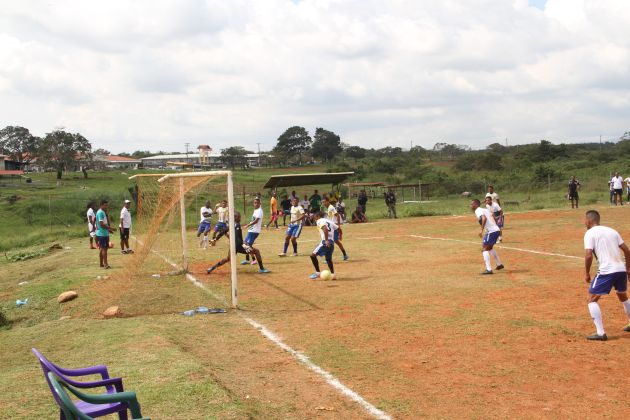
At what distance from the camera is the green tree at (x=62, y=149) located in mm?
72875

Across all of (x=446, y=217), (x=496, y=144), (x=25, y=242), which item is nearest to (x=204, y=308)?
(x=25, y=242)

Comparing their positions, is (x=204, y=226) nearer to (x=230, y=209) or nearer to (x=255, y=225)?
(x=255, y=225)

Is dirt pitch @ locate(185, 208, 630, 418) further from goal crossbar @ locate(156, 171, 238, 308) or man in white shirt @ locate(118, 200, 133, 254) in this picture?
man in white shirt @ locate(118, 200, 133, 254)

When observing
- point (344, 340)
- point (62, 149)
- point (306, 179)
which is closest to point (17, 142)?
point (62, 149)

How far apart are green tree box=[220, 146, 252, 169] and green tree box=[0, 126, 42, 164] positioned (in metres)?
29.8

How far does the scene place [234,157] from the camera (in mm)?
96062

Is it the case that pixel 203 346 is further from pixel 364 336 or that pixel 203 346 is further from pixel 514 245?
pixel 514 245

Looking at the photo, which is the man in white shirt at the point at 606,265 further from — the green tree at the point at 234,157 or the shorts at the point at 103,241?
the green tree at the point at 234,157

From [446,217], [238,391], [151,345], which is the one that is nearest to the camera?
[238,391]

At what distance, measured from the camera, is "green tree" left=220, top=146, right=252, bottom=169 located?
93988 mm

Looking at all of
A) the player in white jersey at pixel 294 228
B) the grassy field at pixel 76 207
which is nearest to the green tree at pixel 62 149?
the grassy field at pixel 76 207

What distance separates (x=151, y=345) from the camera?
32.1ft

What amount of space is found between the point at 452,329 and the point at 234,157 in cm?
8720

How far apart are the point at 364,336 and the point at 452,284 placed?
5.00 meters
